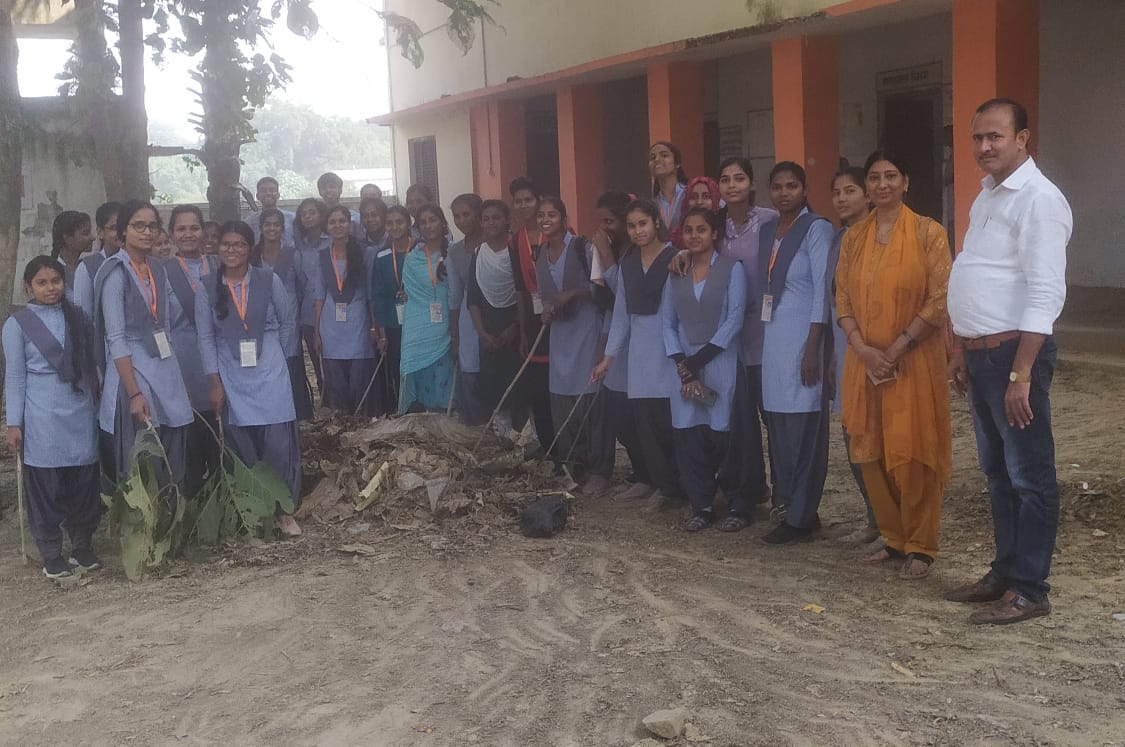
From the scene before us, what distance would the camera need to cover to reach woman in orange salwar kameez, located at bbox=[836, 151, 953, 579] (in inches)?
163

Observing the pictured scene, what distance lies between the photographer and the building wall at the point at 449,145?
15.7 m

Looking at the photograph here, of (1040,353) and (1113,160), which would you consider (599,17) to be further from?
(1040,353)

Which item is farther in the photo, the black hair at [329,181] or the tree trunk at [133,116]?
the black hair at [329,181]

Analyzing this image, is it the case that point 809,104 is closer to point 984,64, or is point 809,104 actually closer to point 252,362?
point 984,64

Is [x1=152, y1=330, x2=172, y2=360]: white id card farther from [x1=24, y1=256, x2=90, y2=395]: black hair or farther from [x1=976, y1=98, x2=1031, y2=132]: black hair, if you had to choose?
[x1=976, y1=98, x2=1031, y2=132]: black hair

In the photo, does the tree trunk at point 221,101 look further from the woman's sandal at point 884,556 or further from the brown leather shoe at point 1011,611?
the brown leather shoe at point 1011,611

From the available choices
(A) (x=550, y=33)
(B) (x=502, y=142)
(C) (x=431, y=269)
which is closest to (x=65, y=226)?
(C) (x=431, y=269)

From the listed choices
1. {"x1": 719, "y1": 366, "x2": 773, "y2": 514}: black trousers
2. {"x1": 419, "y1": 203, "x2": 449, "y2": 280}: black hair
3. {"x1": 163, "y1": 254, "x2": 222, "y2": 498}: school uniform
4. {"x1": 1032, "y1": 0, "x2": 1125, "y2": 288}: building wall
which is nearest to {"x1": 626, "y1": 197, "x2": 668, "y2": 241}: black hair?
{"x1": 719, "y1": 366, "x2": 773, "y2": 514}: black trousers

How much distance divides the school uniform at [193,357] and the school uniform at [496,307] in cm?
146

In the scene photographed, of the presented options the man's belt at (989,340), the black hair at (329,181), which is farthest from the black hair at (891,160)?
the black hair at (329,181)

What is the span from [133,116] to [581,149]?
19.0 ft

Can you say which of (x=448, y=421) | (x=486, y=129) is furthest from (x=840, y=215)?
(x=486, y=129)

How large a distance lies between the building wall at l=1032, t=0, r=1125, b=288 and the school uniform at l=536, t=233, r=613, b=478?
508 centimetres

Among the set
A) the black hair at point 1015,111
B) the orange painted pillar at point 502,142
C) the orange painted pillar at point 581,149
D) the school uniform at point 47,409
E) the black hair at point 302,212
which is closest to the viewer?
the black hair at point 1015,111
